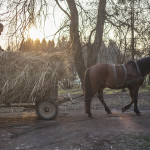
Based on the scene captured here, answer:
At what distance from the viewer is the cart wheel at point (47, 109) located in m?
7.09

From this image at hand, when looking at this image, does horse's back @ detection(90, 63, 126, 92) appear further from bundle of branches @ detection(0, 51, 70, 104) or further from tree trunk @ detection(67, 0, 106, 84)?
tree trunk @ detection(67, 0, 106, 84)

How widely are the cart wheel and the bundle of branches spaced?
0.22 metres

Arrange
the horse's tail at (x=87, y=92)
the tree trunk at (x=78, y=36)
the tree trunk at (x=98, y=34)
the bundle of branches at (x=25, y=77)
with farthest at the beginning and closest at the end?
the tree trunk at (x=98, y=34)
the tree trunk at (x=78, y=36)
the horse's tail at (x=87, y=92)
the bundle of branches at (x=25, y=77)

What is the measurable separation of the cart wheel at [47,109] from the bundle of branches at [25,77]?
219 millimetres

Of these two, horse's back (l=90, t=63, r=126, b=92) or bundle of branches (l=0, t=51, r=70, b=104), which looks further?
horse's back (l=90, t=63, r=126, b=92)

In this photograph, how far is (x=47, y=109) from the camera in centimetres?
712

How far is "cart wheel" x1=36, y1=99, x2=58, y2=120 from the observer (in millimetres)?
7086

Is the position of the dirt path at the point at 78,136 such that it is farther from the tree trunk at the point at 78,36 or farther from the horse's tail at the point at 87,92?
the tree trunk at the point at 78,36

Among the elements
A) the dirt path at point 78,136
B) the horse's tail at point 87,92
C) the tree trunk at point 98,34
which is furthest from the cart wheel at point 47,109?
the tree trunk at point 98,34

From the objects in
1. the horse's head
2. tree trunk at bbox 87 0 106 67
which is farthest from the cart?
tree trunk at bbox 87 0 106 67

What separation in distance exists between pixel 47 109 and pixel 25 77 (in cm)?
122

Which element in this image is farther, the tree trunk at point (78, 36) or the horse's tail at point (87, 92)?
the tree trunk at point (78, 36)

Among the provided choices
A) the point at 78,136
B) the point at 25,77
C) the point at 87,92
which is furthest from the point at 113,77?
the point at 78,136

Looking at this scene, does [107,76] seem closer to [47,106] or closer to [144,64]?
[144,64]
